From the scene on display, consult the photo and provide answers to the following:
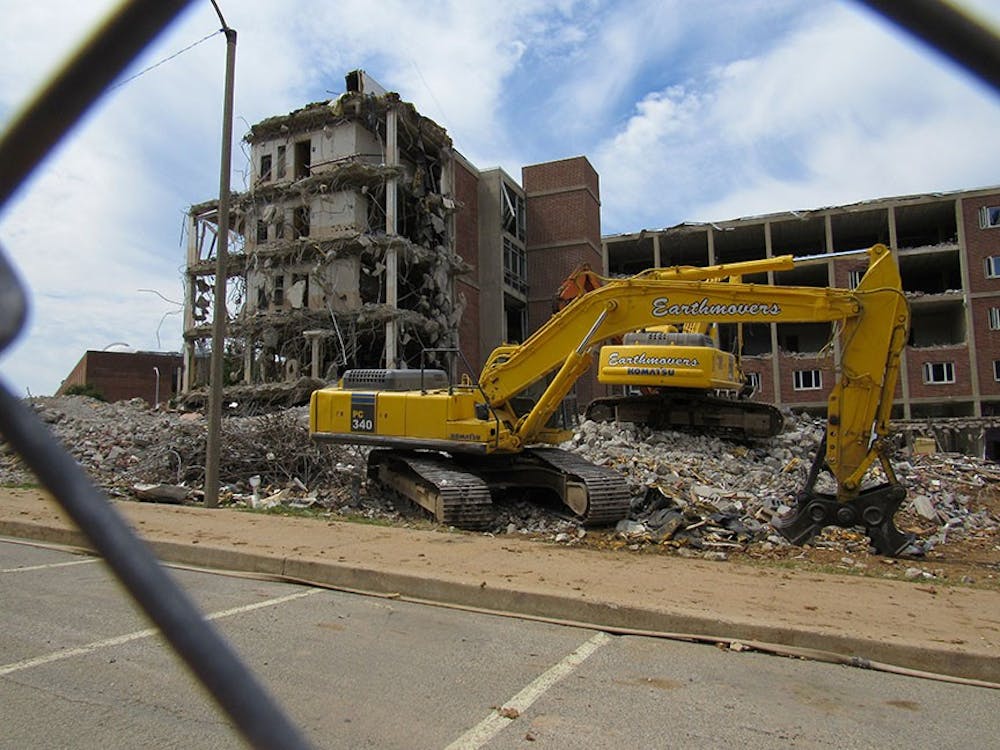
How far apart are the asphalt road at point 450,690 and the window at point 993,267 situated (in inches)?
2096

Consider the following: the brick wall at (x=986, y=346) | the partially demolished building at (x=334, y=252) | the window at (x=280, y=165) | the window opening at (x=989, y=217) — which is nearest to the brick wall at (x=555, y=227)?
the partially demolished building at (x=334, y=252)

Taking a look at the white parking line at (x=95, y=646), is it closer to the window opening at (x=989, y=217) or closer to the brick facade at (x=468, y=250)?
the brick facade at (x=468, y=250)

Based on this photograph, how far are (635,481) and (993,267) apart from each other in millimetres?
47593

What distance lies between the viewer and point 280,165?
3631 cm

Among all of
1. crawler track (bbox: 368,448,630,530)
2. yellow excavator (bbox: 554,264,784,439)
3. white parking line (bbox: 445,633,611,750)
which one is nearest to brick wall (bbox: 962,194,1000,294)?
yellow excavator (bbox: 554,264,784,439)

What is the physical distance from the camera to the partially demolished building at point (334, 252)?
33375 mm

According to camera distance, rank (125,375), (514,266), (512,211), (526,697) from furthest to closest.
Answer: (125,375) < (514,266) < (512,211) < (526,697)

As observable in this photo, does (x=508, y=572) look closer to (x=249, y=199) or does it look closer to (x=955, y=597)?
(x=955, y=597)

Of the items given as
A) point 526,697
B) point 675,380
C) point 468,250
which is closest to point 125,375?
point 468,250

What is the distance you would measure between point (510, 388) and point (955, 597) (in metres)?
6.51

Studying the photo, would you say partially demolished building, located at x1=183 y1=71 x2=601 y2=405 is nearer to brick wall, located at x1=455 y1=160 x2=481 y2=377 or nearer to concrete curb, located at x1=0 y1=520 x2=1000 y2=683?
brick wall, located at x1=455 y1=160 x2=481 y2=377

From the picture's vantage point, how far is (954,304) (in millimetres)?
50750

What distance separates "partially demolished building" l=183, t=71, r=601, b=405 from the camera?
33.4 meters

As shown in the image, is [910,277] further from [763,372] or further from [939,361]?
[763,372]
